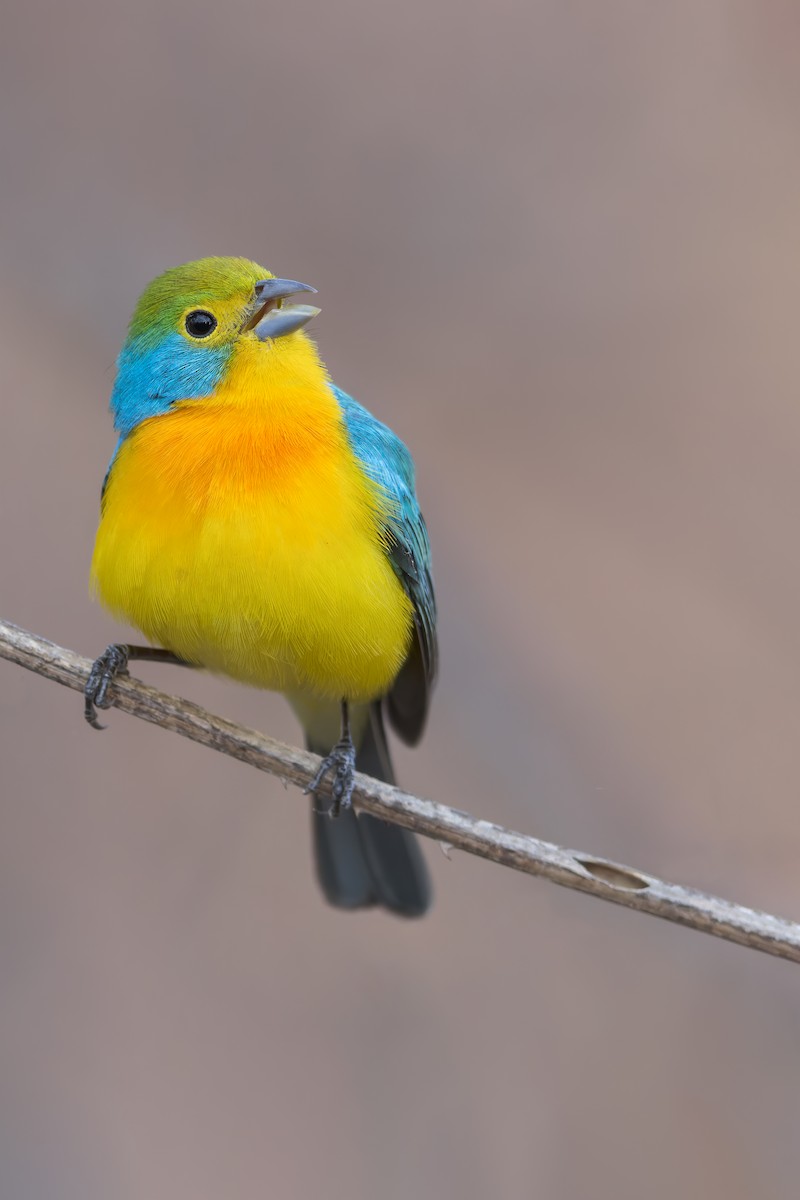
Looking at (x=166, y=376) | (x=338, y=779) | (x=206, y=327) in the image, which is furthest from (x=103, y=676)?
(x=206, y=327)

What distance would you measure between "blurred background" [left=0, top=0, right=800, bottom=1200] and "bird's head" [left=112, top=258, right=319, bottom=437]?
101 centimetres

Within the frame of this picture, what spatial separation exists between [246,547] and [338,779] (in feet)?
2.68

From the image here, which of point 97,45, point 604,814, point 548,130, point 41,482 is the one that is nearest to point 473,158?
point 548,130

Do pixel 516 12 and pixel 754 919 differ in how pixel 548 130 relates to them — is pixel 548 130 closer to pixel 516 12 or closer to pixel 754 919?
pixel 516 12

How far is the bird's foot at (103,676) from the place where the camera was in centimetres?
365

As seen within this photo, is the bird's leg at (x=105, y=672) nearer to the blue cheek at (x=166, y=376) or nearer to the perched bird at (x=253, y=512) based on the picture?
the perched bird at (x=253, y=512)

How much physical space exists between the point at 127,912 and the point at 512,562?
6.39 ft

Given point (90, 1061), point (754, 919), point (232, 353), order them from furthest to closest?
1. point (90, 1061)
2. point (232, 353)
3. point (754, 919)

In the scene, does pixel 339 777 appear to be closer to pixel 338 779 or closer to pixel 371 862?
pixel 338 779

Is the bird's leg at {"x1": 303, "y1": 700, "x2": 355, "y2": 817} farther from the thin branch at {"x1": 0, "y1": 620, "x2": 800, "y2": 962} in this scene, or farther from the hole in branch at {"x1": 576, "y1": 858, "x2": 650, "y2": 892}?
the hole in branch at {"x1": 576, "y1": 858, "x2": 650, "y2": 892}

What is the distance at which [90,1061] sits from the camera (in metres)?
4.04

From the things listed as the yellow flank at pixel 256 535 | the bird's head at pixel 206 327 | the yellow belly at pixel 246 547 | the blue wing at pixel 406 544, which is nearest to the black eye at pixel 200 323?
the bird's head at pixel 206 327

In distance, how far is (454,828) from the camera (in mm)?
3303

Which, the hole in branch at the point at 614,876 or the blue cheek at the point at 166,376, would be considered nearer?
the hole in branch at the point at 614,876
